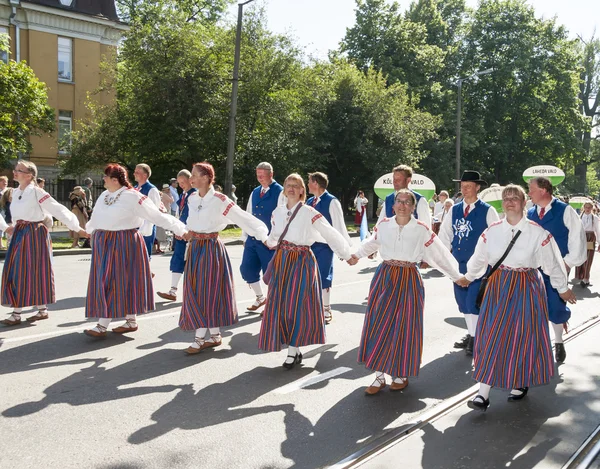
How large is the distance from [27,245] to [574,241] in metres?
5.92

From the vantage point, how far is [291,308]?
19.6 feet

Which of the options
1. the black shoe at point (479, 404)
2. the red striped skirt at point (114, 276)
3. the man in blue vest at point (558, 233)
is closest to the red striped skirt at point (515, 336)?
the black shoe at point (479, 404)

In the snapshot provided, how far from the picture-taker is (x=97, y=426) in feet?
14.6

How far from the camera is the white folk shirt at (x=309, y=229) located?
6.03 m

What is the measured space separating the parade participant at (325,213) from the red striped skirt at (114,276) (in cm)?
221

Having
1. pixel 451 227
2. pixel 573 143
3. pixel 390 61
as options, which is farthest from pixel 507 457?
pixel 573 143

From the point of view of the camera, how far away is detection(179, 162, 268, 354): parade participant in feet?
21.3

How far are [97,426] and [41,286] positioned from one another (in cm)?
354

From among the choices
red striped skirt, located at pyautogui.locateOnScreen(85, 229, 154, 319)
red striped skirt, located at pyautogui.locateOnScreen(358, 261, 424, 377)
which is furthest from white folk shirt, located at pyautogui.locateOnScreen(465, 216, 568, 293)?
red striped skirt, located at pyautogui.locateOnScreen(85, 229, 154, 319)

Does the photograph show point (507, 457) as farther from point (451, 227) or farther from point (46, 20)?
point (46, 20)

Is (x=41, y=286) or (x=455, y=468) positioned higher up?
(x=41, y=286)

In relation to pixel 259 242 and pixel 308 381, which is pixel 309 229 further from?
pixel 259 242

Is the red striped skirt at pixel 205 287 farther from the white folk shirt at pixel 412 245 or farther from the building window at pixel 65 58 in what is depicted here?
the building window at pixel 65 58

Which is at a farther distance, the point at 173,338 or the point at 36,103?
the point at 36,103
